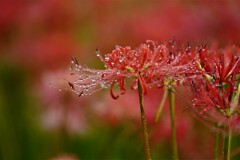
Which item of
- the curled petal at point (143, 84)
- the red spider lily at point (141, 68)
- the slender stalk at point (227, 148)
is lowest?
the slender stalk at point (227, 148)

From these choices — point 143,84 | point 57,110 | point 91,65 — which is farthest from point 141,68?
point 91,65

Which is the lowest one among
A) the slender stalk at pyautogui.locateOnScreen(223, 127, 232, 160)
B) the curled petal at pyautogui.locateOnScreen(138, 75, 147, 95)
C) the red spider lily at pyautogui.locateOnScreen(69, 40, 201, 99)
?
the slender stalk at pyautogui.locateOnScreen(223, 127, 232, 160)

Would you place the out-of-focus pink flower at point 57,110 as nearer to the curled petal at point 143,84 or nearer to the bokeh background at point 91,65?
the bokeh background at point 91,65

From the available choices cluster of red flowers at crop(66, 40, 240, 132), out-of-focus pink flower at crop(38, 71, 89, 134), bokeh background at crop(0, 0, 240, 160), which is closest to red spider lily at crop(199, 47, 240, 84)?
cluster of red flowers at crop(66, 40, 240, 132)

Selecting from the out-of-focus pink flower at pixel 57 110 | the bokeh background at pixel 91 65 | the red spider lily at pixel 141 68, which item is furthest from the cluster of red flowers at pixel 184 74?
the out-of-focus pink flower at pixel 57 110

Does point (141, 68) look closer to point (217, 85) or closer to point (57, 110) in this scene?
point (217, 85)

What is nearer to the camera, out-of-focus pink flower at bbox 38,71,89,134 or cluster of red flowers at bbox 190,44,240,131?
cluster of red flowers at bbox 190,44,240,131

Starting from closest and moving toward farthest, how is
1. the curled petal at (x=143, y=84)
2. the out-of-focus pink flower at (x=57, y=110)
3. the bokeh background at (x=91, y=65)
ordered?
the curled petal at (x=143, y=84) → the bokeh background at (x=91, y=65) → the out-of-focus pink flower at (x=57, y=110)

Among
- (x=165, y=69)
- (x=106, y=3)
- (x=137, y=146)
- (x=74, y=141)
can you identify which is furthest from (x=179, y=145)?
(x=106, y=3)

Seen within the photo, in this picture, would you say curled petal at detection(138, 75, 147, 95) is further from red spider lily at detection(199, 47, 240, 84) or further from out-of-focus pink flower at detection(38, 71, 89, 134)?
out-of-focus pink flower at detection(38, 71, 89, 134)

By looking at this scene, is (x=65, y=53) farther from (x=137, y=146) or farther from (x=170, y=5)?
(x=137, y=146)
